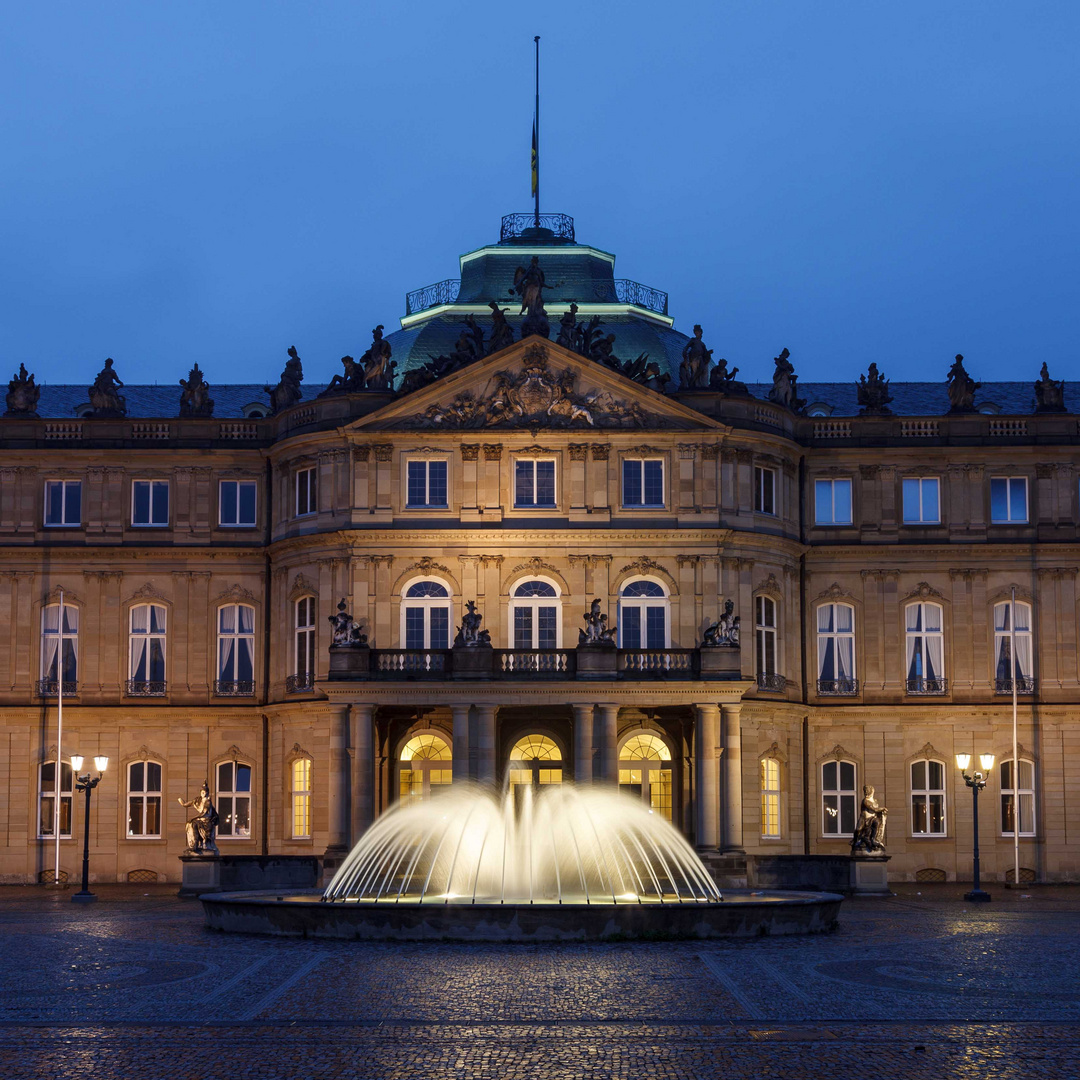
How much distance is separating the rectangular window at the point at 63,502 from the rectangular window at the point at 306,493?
805 cm

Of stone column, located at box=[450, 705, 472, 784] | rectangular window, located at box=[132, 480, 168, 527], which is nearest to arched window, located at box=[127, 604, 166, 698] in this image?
rectangular window, located at box=[132, 480, 168, 527]

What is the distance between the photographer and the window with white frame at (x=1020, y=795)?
59.9 meters

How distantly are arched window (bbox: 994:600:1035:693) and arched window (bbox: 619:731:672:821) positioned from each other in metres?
12.1

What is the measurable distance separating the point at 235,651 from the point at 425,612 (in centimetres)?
799

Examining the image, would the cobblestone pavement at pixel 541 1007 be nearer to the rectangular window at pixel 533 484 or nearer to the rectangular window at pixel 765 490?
the rectangular window at pixel 533 484

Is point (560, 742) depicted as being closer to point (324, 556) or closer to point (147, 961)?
point (324, 556)

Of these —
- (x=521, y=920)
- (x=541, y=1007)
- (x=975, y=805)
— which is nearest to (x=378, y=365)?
(x=975, y=805)

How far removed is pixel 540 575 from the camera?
57.5 m

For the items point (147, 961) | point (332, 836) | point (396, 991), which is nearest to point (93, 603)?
point (332, 836)

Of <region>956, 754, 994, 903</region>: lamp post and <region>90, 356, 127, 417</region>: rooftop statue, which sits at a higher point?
<region>90, 356, 127, 417</region>: rooftop statue

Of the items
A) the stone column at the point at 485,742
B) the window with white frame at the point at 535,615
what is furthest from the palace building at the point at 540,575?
the stone column at the point at 485,742

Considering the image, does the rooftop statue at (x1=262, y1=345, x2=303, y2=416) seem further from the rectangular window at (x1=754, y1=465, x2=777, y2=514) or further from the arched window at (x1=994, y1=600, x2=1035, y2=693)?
the arched window at (x1=994, y1=600, x2=1035, y2=693)

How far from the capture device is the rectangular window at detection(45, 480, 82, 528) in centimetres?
6200

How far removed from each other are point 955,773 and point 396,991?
3862cm
